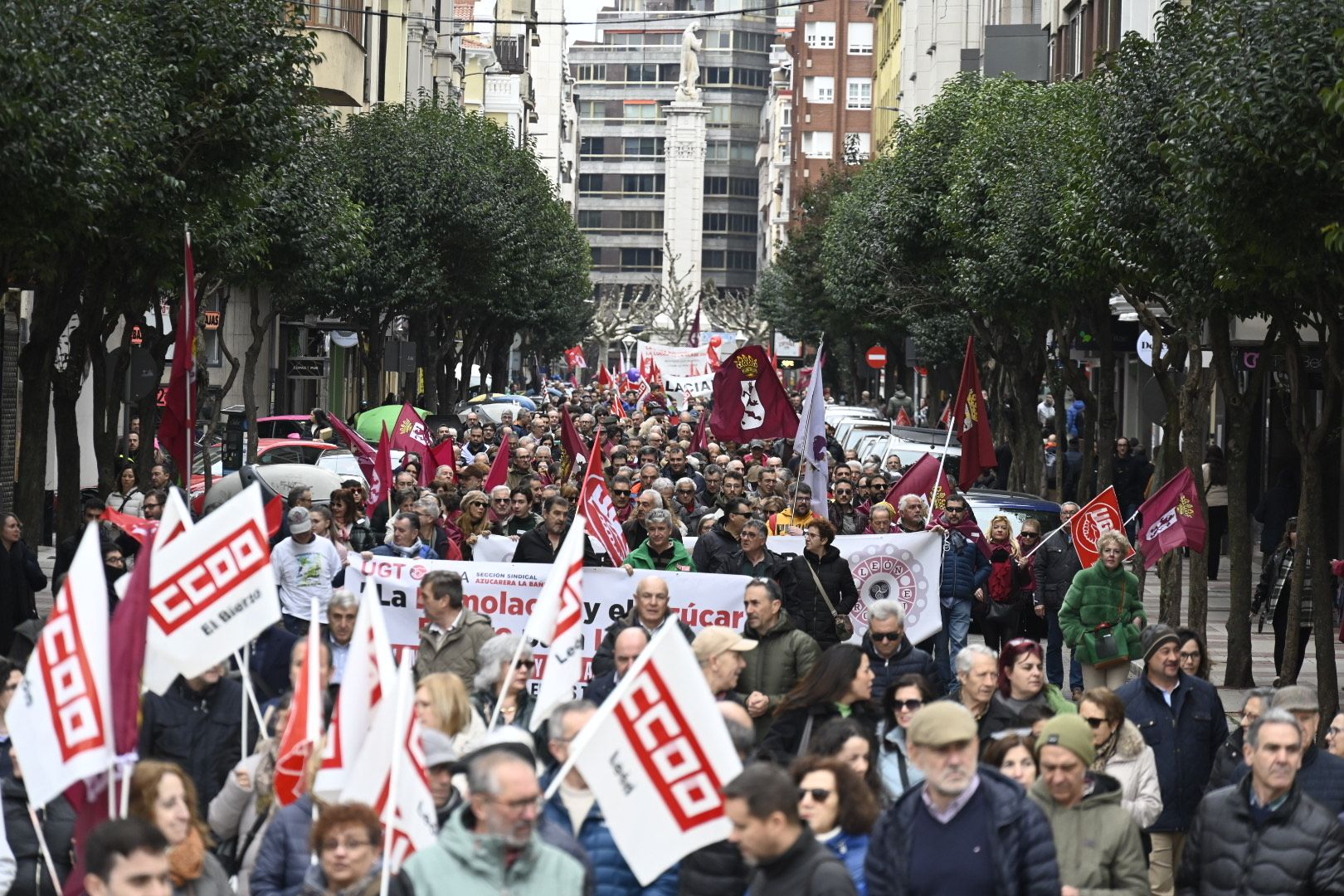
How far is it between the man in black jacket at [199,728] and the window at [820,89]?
12884 cm

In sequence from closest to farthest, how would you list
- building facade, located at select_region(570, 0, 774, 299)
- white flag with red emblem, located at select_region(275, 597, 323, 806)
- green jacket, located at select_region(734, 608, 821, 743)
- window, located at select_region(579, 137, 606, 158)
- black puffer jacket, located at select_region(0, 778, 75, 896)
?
white flag with red emblem, located at select_region(275, 597, 323, 806), black puffer jacket, located at select_region(0, 778, 75, 896), green jacket, located at select_region(734, 608, 821, 743), building facade, located at select_region(570, 0, 774, 299), window, located at select_region(579, 137, 606, 158)

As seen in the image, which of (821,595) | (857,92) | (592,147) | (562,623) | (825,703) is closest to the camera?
(825,703)

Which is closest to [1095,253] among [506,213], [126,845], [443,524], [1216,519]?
[1216,519]

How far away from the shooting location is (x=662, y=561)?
48.8 ft

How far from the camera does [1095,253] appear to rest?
2369 centimetres

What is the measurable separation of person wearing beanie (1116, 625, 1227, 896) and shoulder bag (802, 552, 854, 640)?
3.59 metres

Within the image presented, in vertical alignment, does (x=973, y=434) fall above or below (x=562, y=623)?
above

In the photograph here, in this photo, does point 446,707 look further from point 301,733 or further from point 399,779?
point 399,779

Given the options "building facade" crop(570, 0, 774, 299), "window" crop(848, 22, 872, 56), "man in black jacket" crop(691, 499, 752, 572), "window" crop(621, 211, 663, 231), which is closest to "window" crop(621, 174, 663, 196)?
"building facade" crop(570, 0, 774, 299)

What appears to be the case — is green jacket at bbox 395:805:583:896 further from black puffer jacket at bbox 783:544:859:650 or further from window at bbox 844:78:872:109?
window at bbox 844:78:872:109

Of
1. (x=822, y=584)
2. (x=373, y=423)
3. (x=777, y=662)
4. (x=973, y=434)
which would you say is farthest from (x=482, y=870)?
(x=373, y=423)

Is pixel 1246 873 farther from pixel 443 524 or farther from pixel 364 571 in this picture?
pixel 443 524

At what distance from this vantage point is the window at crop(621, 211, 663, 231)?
19075 cm

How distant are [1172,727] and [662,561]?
A: 16.0 ft
